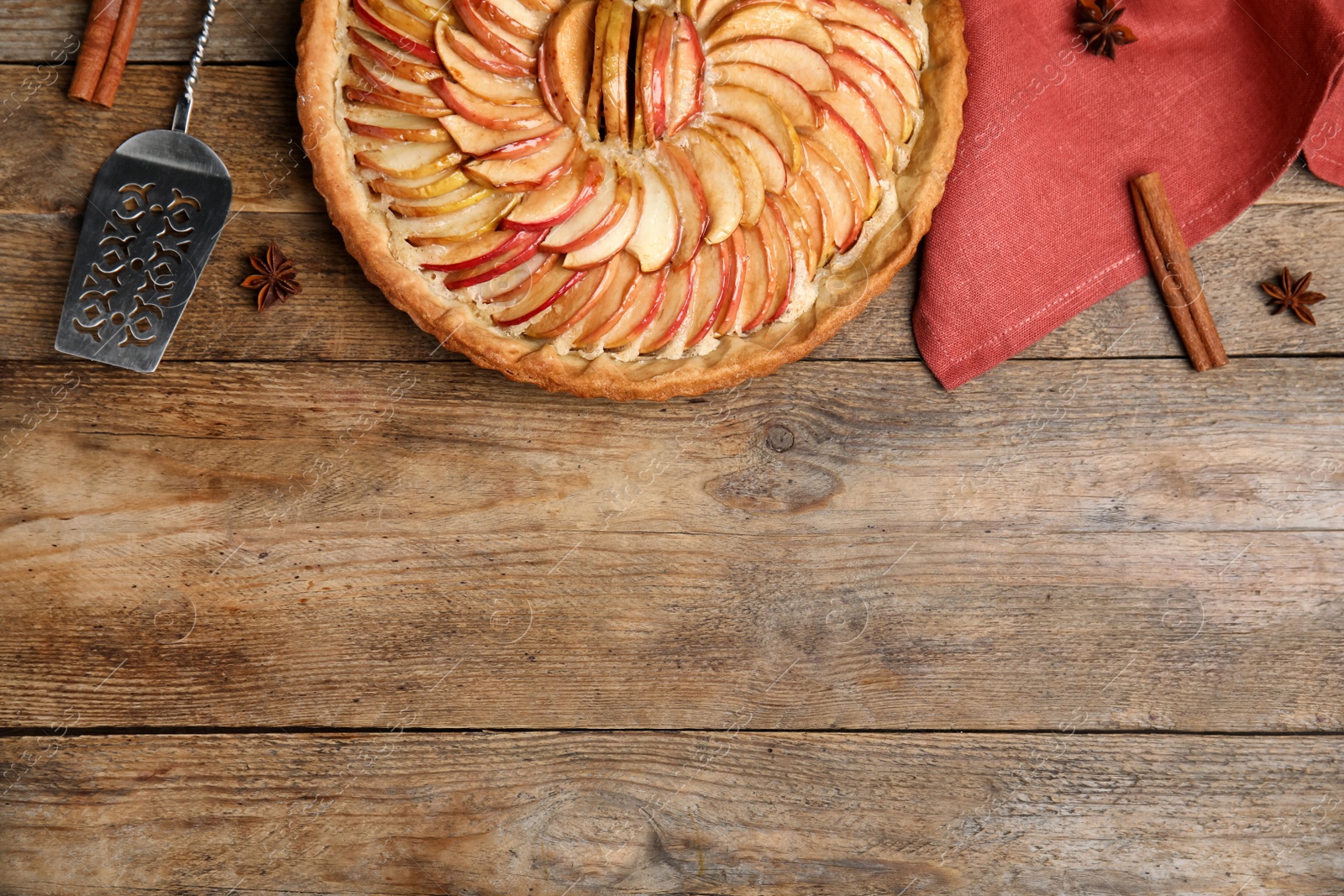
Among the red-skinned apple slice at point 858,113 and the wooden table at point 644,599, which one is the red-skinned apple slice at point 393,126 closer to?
the wooden table at point 644,599

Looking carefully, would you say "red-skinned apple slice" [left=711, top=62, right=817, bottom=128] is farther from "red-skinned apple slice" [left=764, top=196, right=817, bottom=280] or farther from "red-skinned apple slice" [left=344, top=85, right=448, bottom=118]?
"red-skinned apple slice" [left=344, top=85, right=448, bottom=118]

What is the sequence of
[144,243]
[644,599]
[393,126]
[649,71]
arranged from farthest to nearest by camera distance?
[644,599] < [144,243] < [393,126] < [649,71]

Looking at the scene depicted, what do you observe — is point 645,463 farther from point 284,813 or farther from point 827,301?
point 284,813

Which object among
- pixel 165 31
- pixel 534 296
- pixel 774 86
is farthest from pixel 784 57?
pixel 165 31

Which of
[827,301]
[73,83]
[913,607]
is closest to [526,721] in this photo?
[913,607]

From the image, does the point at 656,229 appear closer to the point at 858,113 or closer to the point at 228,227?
the point at 858,113

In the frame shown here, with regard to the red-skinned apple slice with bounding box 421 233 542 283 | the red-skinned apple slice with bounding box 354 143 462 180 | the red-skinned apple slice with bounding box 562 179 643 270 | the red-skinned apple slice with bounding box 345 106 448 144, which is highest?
the red-skinned apple slice with bounding box 345 106 448 144

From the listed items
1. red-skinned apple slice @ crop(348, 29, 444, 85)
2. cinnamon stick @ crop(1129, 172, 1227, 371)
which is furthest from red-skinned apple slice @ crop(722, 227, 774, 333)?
cinnamon stick @ crop(1129, 172, 1227, 371)
